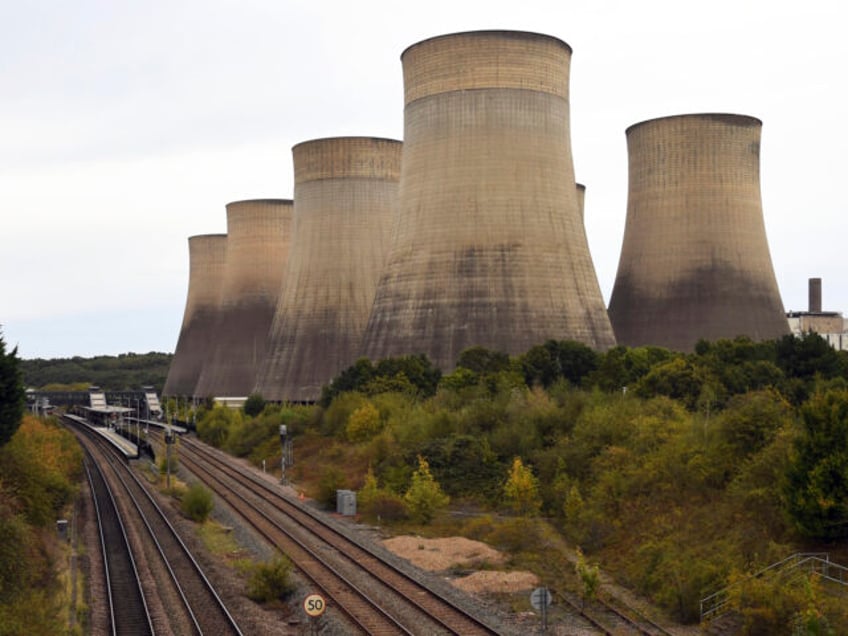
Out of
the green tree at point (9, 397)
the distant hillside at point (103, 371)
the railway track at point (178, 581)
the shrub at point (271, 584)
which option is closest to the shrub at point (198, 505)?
the railway track at point (178, 581)

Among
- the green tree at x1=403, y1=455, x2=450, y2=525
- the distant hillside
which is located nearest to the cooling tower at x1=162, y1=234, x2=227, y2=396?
the distant hillside

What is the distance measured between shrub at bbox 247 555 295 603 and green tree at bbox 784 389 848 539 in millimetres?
8155

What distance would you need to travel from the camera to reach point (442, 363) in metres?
41.0

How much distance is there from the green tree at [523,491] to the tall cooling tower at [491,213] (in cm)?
1508

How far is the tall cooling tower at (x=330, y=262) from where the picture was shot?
2105 inches

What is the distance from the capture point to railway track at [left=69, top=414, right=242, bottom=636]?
15320 mm

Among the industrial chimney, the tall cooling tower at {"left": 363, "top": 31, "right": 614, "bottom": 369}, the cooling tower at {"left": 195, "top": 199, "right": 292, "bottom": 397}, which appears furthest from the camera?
the industrial chimney

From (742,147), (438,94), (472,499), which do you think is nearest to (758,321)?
(742,147)

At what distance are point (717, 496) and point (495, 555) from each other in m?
4.38

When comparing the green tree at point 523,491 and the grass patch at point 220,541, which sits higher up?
the green tree at point 523,491

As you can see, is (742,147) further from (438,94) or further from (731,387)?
(731,387)

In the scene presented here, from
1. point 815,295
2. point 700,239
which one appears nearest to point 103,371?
point 815,295

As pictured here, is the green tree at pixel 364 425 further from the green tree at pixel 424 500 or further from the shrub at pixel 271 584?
the shrub at pixel 271 584

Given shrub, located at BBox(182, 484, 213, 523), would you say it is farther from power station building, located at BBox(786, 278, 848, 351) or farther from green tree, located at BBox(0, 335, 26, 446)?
power station building, located at BBox(786, 278, 848, 351)
